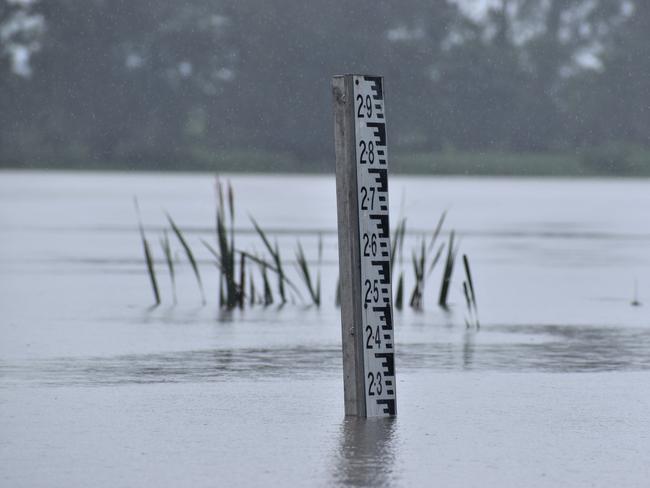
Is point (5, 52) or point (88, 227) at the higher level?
point (5, 52)

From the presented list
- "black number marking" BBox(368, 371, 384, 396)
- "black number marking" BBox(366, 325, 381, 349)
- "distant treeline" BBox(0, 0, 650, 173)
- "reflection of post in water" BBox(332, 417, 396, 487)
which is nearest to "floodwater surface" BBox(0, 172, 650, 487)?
"reflection of post in water" BBox(332, 417, 396, 487)

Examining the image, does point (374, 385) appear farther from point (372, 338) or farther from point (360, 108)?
point (360, 108)

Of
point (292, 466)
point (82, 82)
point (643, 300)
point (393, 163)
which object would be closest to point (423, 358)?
point (292, 466)

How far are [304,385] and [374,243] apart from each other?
134 cm

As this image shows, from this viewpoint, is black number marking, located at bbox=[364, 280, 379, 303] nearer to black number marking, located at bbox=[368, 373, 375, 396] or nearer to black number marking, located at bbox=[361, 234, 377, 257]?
black number marking, located at bbox=[361, 234, 377, 257]

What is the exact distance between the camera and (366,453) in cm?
670

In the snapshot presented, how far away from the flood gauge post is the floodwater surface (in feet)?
0.61

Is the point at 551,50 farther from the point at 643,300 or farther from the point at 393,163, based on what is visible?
the point at 643,300

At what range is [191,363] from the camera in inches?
387

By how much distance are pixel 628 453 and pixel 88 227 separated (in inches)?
860

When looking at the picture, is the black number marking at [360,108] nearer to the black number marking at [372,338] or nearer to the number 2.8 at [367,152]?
the number 2.8 at [367,152]

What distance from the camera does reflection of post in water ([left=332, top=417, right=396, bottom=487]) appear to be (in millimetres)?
6148

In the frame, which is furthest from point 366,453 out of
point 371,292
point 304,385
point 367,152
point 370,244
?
point 304,385

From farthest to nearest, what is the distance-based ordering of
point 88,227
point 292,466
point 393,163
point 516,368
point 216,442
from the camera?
point 393,163 → point 88,227 → point 516,368 → point 216,442 → point 292,466
